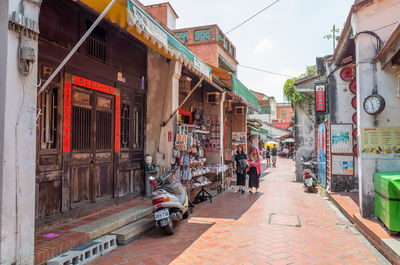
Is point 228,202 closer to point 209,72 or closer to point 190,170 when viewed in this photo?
point 190,170

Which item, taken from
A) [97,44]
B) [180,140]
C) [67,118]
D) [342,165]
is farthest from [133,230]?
[342,165]

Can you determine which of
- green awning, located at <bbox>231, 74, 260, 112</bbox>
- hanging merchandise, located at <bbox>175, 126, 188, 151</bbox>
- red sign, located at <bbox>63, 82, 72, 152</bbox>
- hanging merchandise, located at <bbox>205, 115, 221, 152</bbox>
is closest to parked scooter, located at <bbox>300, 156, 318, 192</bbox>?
green awning, located at <bbox>231, 74, 260, 112</bbox>

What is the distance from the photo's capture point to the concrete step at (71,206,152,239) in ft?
15.6

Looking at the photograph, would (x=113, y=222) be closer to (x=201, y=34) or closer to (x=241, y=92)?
(x=241, y=92)

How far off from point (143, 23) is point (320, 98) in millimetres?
8289

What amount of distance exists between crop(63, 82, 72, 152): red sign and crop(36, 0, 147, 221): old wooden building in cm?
1

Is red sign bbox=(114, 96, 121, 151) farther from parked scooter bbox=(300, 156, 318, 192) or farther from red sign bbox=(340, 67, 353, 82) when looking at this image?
red sign bbox=(340, 67, 353, 82)

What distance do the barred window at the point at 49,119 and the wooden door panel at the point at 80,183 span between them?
0.72 m

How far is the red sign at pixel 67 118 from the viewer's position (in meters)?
5.24

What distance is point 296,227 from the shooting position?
6.10 metres

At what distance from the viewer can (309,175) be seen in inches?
454

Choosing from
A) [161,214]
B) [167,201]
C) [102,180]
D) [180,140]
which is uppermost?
[180,140]

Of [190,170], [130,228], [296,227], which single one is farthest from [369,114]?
[130,228]

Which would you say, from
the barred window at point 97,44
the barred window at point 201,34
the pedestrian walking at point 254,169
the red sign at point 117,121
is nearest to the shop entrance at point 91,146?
the red sign at point 117,121
